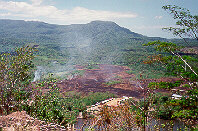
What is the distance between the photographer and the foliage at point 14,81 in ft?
14.0

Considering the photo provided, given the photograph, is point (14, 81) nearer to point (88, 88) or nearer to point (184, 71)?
point (184, 71)

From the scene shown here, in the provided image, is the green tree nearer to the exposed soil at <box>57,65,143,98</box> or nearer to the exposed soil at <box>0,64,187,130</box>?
the exposed soil at <box>0,64,187,130</box>

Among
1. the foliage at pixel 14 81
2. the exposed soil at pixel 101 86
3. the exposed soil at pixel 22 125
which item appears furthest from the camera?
the exposed soil at pixel 101 86

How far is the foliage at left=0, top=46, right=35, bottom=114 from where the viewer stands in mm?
4258

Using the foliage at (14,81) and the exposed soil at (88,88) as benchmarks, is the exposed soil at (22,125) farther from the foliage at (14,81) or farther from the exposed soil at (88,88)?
the foliage at (14,81)

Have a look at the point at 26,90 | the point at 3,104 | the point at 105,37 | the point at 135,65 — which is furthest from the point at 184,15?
the point at 105,37

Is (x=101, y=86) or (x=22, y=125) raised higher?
(x=22, y=125)

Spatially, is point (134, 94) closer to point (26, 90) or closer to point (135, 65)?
point (26, 90)

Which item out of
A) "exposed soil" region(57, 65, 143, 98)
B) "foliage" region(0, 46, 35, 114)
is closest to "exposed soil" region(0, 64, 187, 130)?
"exposed soil" region(57, 65, 143, 98)

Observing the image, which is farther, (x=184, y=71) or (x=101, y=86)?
(x=101, y=86)

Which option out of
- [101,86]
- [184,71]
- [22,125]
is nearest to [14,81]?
[22,125]

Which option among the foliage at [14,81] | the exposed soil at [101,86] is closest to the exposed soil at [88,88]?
the exposed soil at [101,86]

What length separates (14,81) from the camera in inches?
171

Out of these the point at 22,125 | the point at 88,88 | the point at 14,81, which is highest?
the point at 14,81
